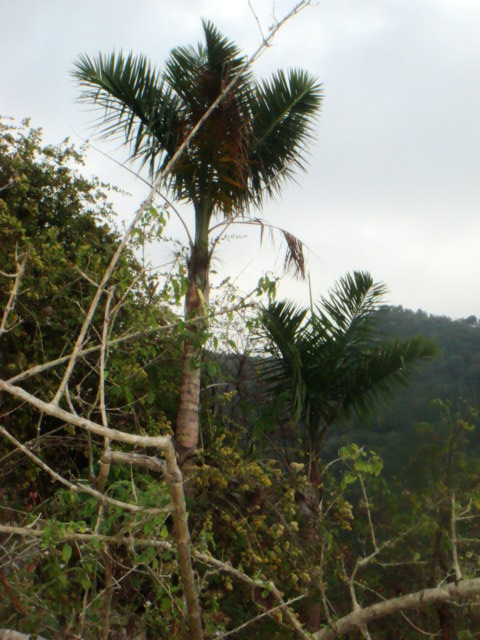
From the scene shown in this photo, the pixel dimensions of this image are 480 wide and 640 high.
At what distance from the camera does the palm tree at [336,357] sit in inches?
319

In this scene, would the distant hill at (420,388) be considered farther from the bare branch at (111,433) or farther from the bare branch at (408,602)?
the bare branch at (111,433)

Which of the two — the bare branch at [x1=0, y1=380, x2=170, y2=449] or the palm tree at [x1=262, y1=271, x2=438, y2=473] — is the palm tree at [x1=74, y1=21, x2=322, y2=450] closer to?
the palm tree at [x1=262, y1=271, x2=438, y2=473]

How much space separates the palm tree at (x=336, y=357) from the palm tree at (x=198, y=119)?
0.81 meters

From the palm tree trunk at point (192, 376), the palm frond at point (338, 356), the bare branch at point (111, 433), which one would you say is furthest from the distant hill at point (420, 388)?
the bare branch at point (111, 433)

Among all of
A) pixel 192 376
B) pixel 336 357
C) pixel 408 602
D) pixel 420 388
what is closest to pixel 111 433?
pixel 408 602

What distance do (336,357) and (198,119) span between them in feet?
9.83

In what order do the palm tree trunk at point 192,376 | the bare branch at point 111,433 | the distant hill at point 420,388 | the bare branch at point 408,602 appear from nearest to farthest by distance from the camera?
the bare branch at point 111,433 → the bare branch at point 408,602 → the palm tree trunk at point 192,376 → the distant hill at point 420,388

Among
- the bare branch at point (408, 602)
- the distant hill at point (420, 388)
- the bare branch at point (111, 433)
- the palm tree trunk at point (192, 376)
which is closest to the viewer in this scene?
the bare branch at point (111, 433)

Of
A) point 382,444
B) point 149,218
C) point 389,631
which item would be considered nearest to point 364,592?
point 389,631

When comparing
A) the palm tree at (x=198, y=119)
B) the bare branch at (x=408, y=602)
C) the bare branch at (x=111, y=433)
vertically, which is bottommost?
the bare branch at (x=408, y=602)

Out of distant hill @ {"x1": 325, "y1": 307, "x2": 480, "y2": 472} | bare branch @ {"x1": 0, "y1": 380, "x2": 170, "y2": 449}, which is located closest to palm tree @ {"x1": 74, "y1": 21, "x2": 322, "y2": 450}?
distant hill @ {"x1": 325, "y1": 307, "x2": 480, "y2": 472}

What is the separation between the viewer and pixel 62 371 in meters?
7.42

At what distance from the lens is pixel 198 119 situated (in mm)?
7613

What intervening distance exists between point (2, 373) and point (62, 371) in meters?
0.59
